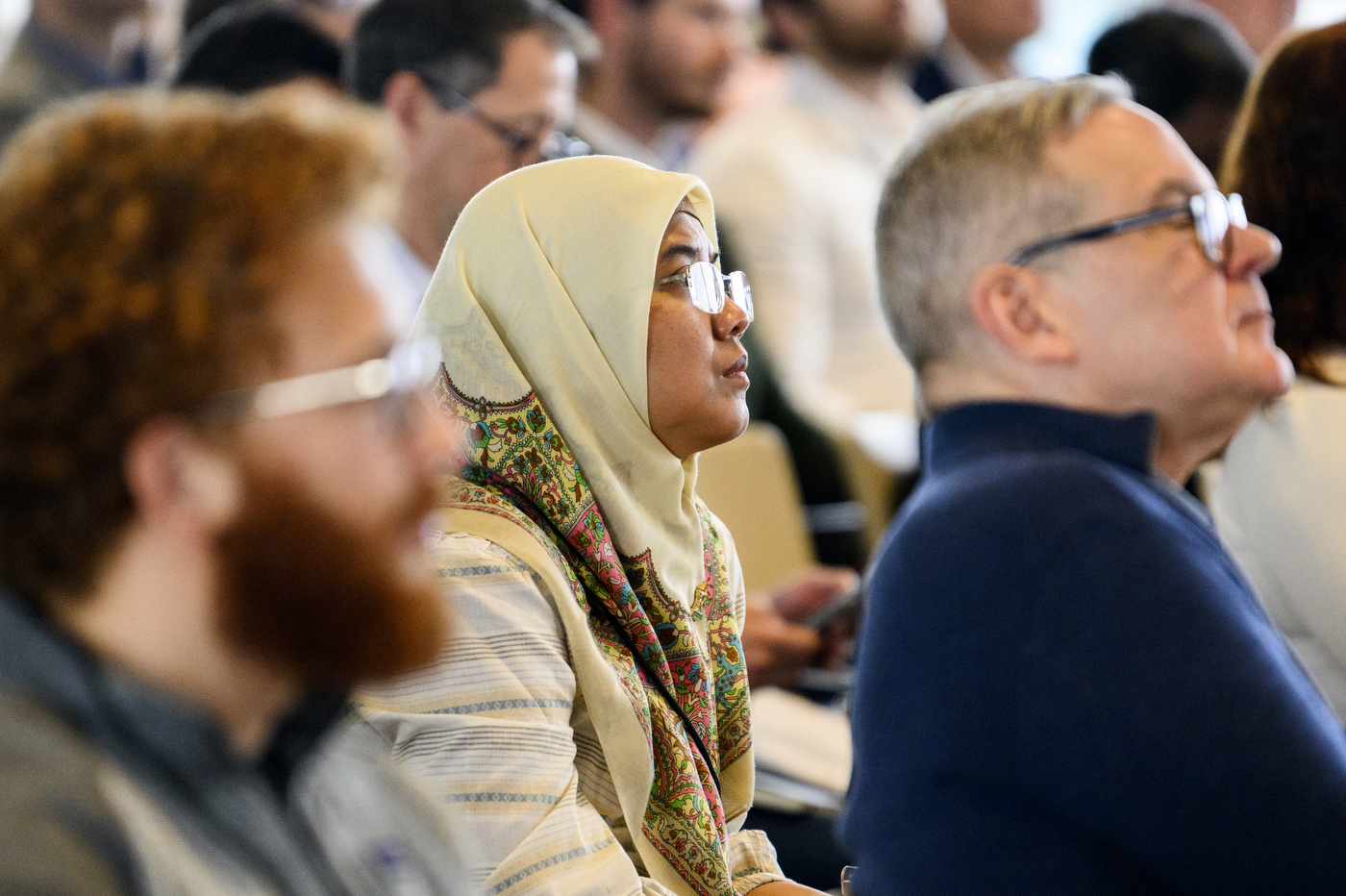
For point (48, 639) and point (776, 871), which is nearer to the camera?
point (48, 639)

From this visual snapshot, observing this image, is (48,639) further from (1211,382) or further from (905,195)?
(1211,382)

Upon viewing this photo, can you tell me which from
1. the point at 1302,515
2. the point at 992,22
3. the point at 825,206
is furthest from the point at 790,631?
the point at 992,22

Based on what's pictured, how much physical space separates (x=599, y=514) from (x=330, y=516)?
60 cm

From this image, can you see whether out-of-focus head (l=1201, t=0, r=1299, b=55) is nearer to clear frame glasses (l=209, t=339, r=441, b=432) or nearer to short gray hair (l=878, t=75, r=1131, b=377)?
short gray hair (l=878, t=75, r=1131, b=377)

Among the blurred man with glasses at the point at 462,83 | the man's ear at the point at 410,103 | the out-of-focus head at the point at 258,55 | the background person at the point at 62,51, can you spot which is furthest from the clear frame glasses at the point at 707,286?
the background person at the point at 62,51

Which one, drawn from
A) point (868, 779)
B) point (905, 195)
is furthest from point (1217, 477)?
point (868, 779)

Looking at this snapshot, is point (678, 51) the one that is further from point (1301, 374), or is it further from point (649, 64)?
point (1301, 374)

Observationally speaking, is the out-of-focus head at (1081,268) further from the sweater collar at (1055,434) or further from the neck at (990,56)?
the neck at (990,56)

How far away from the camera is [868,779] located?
137cm

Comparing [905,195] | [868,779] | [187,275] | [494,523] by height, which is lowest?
[868,779]

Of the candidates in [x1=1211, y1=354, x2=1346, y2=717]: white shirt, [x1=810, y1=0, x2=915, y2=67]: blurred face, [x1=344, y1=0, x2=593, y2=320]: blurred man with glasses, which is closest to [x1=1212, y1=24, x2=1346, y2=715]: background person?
[x1=1211, y1=354, x2=1346, y2=717]: white shirt

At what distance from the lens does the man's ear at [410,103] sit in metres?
2.64

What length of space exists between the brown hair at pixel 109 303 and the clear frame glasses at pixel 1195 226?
82cm

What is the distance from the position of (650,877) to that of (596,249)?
2.13ft
